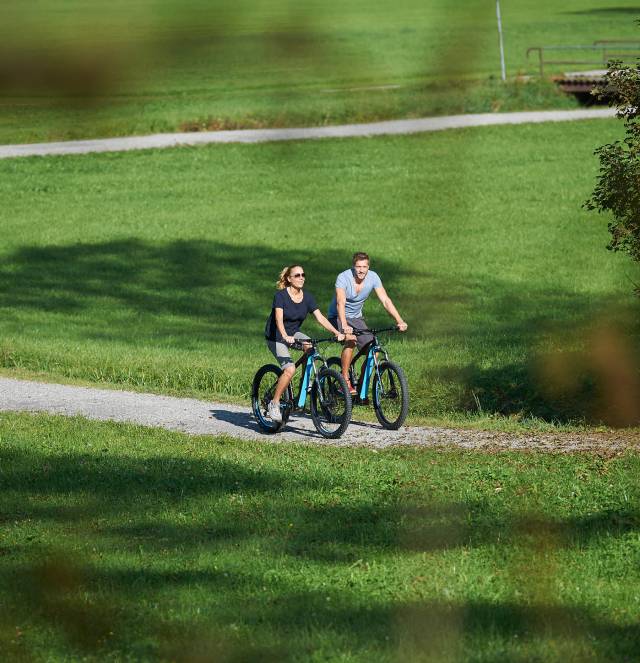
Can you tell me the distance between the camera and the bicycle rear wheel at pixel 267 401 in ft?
37.2

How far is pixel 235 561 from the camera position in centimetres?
673

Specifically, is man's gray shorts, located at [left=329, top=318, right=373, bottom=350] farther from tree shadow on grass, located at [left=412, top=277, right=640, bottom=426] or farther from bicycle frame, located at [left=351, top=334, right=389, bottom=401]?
tree shadow on grass, located at [left=412, top=277, right=640, bottom=426]

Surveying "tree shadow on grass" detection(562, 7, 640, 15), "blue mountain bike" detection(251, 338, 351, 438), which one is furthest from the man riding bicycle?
"tree shadow on grass" detection(562, 7, 640, 15)

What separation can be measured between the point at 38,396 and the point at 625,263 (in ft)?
38.0

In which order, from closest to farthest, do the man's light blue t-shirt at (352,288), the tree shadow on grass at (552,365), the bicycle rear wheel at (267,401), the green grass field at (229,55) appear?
1. the green grass field at (229,55)
2. the man's light blue t-shirt at (352,288)
3. the bicycle rear wheel at (267,401)
4. the tree shadow on grass at (552,365)

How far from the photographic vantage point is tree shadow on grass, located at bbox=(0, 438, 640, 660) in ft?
17.8

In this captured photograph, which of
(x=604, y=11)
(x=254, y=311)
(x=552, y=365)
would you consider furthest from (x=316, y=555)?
(x=254, y=311)

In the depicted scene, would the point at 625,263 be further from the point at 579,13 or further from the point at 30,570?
the point at 579,13

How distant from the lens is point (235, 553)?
6902mm

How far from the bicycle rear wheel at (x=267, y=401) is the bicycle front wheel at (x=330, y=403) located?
0.26m

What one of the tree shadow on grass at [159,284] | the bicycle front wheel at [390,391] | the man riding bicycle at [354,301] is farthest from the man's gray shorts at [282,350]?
the tree shadow on grass at [159,284]

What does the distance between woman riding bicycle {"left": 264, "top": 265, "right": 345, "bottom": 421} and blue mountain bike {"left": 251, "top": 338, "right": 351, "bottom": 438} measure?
147mm

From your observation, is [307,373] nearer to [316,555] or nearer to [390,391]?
[390,391]

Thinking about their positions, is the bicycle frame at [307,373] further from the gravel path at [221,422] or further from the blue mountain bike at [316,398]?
the gravel path at [221,422]
